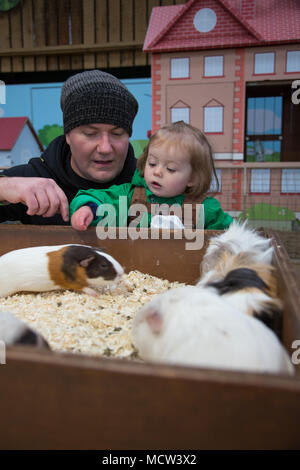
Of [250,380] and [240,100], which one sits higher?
[240,100]

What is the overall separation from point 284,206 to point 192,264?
7.61ft

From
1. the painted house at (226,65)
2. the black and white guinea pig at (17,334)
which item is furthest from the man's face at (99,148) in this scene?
the painted house at (226,65)

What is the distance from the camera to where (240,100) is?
2805 millimetres

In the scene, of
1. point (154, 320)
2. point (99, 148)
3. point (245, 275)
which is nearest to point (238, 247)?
point (245, 275)

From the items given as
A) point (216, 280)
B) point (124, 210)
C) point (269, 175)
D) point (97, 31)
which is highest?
point (97, 31)

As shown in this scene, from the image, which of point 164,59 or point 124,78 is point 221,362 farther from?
point 124,78

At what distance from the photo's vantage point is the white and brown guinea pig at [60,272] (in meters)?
0.80

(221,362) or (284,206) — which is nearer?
(221,362)

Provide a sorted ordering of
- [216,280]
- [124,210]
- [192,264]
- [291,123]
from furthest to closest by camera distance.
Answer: [291,123], [124,210], [192,264], [216,280]

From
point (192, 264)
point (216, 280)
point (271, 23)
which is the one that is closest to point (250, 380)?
point (216, 280)

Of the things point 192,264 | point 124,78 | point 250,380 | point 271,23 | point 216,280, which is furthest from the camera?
point 124,78

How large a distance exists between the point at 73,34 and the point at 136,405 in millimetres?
3774

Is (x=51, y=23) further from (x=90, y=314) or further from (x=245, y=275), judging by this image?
(x=245, y=275)

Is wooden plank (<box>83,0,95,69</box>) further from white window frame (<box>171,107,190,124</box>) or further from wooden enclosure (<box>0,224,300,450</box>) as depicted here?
wooden enclosure (<box>0,224,300,450</box>)
